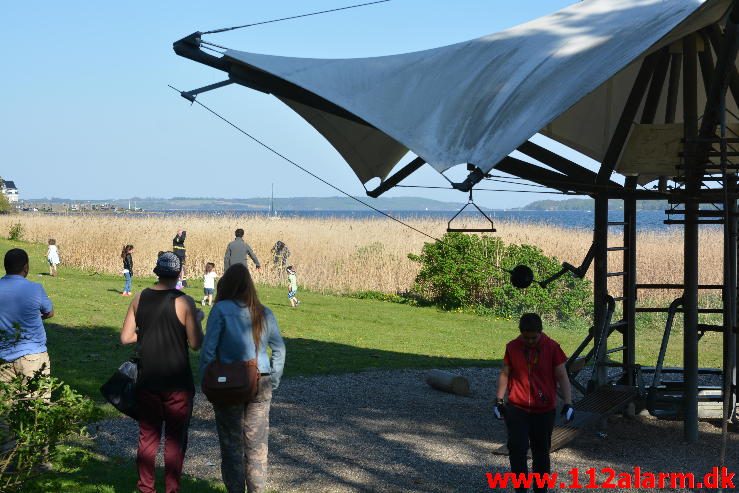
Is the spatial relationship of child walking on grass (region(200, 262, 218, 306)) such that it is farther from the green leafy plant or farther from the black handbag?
the green leafy plant

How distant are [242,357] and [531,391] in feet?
6.75

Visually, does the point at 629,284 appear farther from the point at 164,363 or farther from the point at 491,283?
the point at 491,283

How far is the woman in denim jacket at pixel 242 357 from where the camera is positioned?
6637mm

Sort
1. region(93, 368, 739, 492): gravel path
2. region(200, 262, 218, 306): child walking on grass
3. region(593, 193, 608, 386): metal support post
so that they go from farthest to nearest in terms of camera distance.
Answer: region(200, 262, 218, 306): child walking on grass < region(593, 193, 608, 386): metal support post < region(93, 368, 739, 492): gravel path

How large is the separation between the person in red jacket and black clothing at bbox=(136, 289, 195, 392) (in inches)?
90.4

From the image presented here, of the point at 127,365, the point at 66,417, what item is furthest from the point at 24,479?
the point at 127,365

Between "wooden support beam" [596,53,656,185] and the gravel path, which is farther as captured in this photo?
"wooden support beam" [596,53,656,185]

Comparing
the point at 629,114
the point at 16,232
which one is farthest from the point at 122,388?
the point at 16,232

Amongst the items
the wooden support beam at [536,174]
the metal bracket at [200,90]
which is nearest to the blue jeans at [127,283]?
the metal bracket at [200,90]

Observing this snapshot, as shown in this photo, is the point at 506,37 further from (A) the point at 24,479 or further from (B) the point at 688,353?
(A) the point at 24,479

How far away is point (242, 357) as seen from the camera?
21.7 feet

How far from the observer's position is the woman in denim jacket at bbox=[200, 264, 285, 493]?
261 inches

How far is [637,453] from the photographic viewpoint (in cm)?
941

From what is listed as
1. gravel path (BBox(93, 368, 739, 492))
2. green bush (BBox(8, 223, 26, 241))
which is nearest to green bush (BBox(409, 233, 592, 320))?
gravel path (BBox(93, 368, 739, 492))
